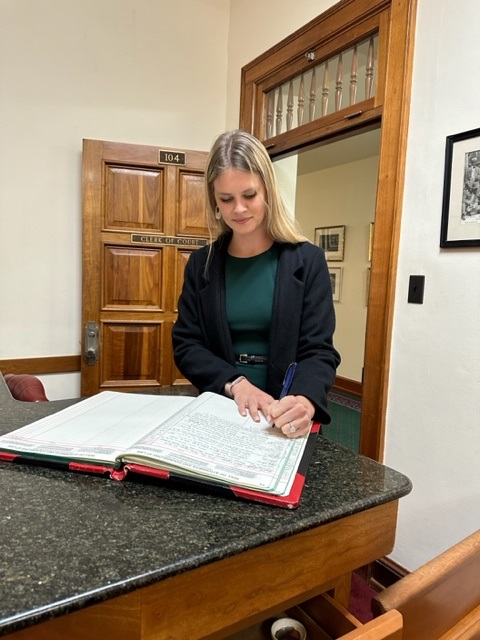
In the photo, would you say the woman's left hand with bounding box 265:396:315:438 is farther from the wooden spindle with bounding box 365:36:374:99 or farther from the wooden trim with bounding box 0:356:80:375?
the wooden trim with bounding box 0:356:80:375

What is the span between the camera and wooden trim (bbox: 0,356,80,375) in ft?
8.23

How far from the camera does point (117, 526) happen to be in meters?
0.53

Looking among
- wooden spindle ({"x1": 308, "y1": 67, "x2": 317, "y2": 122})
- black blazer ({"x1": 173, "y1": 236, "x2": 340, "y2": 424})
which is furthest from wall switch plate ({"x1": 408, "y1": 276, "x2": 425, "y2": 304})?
wooden spindle ({"x1": 308, "y1": 67, "x2": 317, "y2": 122})

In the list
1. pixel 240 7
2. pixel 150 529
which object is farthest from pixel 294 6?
pixel 150 529

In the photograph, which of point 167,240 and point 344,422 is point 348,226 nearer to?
point 344,422

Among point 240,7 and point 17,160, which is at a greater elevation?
point 240,7

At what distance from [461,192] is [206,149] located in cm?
186

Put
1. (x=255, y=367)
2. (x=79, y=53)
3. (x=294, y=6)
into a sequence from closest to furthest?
1. (x=255, y=367)
2. (x=294, y=6)
3. (x=79, y=53)

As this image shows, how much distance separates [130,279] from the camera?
262 centimetres

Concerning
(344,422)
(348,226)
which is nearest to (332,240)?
(348,226)

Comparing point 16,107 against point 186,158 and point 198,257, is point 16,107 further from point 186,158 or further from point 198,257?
point 198,257

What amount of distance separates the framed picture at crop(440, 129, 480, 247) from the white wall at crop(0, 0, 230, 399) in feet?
6.01

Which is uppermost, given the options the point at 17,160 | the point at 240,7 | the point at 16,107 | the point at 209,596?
the point at 240,7

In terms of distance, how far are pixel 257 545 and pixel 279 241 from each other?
2.69 feet
